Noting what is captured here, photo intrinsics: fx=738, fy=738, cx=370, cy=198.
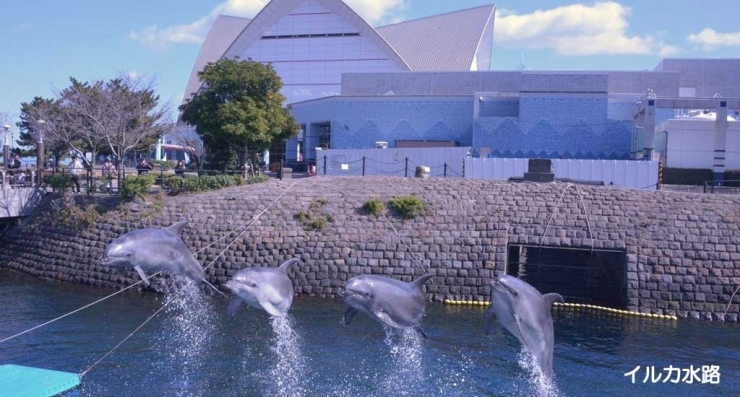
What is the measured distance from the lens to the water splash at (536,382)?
13461mm

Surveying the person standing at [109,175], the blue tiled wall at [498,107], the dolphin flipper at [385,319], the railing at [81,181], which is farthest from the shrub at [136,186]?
the blue tiled wall at [498,107]

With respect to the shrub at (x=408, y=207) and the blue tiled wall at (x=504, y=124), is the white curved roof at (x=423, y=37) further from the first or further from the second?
the shrub at (x=408, y=207)

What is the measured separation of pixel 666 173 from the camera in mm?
32344

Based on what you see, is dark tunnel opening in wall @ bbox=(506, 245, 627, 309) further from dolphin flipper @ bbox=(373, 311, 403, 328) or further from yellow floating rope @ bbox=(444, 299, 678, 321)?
dolphin flipper @ bbox=(373, 311, 403, 328)

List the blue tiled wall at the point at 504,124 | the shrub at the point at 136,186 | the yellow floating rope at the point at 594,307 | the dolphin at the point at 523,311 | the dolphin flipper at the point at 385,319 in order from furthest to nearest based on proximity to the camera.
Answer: the blue tiled wall at the point at 504,124 → the shrub at the point at 136,186 → the yellow floating rope at the point at 594,307 → the dolphin flipper at the point at 385,319 → the dolphin at the point at 523,311

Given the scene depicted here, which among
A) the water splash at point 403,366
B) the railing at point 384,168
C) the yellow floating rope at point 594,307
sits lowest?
the water splash at point 403,366

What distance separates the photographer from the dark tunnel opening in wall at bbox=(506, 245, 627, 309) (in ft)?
70.6

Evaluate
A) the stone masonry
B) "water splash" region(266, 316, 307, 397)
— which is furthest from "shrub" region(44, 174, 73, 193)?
"water splash" region(266, 316, 307, 397)

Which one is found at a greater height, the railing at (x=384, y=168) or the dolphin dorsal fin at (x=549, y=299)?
the railing at (x=384, y=168)

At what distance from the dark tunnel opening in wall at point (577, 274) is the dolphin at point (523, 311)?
11758 mm

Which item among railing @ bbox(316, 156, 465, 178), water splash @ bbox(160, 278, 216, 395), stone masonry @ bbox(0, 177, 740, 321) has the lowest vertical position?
water splash @ bbox(160, 278, 216, 395)

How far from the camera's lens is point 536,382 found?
46.3 ft

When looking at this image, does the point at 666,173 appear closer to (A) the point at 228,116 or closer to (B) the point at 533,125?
(B) the point at 533,125

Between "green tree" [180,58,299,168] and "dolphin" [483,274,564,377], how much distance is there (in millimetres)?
19645
